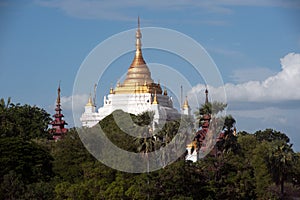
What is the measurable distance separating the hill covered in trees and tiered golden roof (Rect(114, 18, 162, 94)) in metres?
14.6

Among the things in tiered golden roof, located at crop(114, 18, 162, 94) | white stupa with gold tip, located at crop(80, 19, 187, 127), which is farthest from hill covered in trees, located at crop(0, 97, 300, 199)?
tiered golden roof, located at crop(114, 18, 162, 94)

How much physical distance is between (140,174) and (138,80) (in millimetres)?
34338

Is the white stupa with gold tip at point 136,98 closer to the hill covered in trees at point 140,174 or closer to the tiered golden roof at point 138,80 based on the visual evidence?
the tiered golden roof at point 138,80

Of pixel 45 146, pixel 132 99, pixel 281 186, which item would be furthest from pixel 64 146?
pixel 132 99

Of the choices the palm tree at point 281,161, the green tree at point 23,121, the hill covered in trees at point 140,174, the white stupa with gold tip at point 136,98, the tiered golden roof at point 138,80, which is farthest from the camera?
the tiered golden roof at point 138,80

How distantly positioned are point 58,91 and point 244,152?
2743cm

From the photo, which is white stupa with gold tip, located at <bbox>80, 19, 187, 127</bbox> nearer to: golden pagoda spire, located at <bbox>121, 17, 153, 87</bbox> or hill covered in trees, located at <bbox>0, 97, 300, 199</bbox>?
golden pagoda spire, located at <bbox>121, 17, 153, 87</bbox>

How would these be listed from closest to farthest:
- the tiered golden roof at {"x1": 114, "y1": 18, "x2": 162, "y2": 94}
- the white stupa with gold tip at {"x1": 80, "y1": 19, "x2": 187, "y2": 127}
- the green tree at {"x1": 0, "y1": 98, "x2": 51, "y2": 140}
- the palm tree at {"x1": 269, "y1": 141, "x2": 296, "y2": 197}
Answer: the palm tree at {"x1": 269, "y1": 141, "x2": 296, "y2": 197} → the green tree at {"x1": 0, "y1": 98, "x2": 51, "y2": 140} → the white stupa with gold tip at {"x1": 80, "y1": 19, "x2": 187, "y2": 127} → the tiered golden roof at {"x1": 114, "y1": 18, "x2": 162, "y2": 94}

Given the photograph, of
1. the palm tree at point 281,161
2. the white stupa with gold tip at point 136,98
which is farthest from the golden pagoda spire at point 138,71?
the palm tree at point 281,161

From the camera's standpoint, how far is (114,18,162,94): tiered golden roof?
83.0 m

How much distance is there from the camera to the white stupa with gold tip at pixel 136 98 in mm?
80500

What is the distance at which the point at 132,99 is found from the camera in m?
81.8

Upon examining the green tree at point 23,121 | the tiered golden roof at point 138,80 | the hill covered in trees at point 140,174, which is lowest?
the hill covered in trees at point 140,174

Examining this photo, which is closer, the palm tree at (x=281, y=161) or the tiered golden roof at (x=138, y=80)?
the palm tree at (x=281, y=161)
